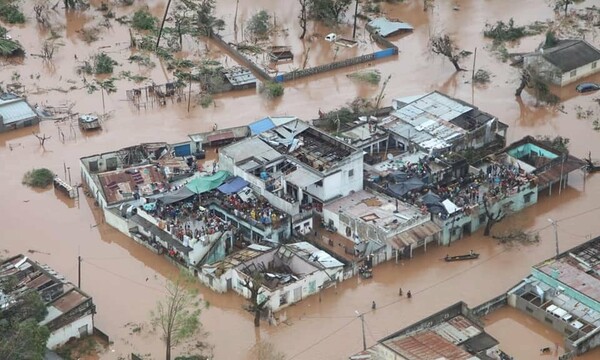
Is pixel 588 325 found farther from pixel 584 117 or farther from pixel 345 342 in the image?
pixel 584 117

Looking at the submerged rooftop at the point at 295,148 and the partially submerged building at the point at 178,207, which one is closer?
the partially submerged building at the point at 178,207

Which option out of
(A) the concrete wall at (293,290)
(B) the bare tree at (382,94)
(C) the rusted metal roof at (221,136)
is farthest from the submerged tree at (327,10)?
(A) the concrete wall at (293,290)

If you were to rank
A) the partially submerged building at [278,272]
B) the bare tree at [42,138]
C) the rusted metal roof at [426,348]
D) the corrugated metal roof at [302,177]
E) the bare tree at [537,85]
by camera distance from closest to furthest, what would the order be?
the rusted metal roof at [426,348]
the partially submerged building at [278,272]
the corrugated metal roof at [302,177]
the bare tree at [42,138]
the bare tree at [537,85]

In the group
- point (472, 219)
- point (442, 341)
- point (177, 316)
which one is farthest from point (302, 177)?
point (442, 341)

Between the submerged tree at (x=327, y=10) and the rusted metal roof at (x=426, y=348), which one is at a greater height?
the submerged tree at (x=327, y=10)

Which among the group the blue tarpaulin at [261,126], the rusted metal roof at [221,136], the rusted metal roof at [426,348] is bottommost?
the rusted metal roof at [426,348]

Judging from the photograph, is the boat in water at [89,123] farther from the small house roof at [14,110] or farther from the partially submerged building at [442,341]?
the partially submerged building at [442,341]

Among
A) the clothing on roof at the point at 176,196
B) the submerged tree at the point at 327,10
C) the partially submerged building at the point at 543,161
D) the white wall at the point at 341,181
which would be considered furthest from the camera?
the submerged tree at the point at 327,10
